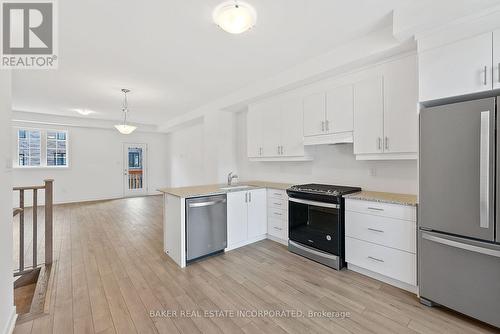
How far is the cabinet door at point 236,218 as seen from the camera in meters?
3.26

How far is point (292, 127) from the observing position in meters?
3.59

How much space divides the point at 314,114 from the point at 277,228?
187cm

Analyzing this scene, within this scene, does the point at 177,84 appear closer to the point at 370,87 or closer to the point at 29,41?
the point at 29,41

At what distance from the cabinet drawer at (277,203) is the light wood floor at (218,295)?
0.61 meters

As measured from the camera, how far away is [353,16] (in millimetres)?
2219

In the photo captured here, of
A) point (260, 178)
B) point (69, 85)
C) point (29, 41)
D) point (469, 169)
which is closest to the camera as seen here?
point (469, 169)

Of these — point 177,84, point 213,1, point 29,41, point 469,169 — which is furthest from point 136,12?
point 469,169

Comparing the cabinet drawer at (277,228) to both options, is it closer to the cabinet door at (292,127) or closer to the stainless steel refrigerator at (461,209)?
the cabinet door at (292,127)

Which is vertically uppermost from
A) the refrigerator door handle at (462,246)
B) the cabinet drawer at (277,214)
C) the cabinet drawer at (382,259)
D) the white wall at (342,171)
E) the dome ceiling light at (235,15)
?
the dome ceiling light at (235,15)

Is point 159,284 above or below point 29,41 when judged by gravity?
below

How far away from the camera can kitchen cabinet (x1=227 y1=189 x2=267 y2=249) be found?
3.28 m

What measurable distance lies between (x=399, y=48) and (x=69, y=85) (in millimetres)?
5292

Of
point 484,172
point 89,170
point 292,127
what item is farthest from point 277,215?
point 89,170

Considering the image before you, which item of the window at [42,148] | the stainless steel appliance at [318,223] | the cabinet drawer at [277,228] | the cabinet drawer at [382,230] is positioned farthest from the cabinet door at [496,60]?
the window at [42,148]
